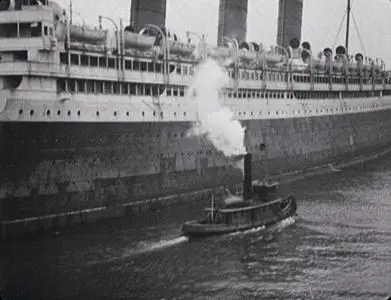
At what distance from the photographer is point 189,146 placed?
2938 centimetres

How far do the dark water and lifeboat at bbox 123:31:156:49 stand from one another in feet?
23.5

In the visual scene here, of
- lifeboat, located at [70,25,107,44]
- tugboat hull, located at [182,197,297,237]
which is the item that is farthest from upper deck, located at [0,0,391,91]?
tugboat hull, located at [182,197,297,237]

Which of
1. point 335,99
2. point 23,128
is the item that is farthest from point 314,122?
point 23,128

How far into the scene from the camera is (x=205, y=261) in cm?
1944

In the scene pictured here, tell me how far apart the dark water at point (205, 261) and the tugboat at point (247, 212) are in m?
0.38

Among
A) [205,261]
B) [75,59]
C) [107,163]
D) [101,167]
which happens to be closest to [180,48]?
[75,59]

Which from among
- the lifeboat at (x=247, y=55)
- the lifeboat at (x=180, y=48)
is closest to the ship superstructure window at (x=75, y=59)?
the lifeboat at (x=180, y=48)

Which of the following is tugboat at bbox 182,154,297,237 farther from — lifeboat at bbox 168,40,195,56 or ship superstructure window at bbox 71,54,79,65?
ship superstructure window at bbox 71,54,79,65

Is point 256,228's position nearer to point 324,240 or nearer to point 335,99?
point 324,240

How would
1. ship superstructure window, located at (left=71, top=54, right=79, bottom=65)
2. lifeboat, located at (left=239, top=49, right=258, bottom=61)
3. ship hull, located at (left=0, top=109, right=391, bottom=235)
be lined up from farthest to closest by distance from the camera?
lifeboat, located at (left=239, top=49, right=258, bottom=61)
ship superstructure window, located at (left=71, top=54, right=79, bottom=65)
ship hull, located at (left=0, top=109, right=391, bottom=235)

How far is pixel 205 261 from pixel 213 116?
1222cm

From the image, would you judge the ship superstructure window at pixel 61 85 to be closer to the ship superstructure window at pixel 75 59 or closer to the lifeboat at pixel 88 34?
the ship superstructure window at pixel 75 59

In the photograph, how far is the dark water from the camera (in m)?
16.6

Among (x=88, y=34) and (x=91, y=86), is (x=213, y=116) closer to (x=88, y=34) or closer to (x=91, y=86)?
(x=91, y=86)
